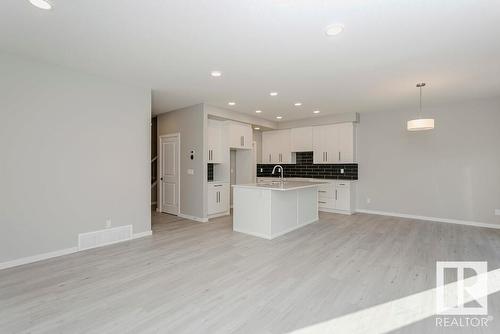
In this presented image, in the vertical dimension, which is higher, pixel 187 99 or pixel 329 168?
pixel 187 99

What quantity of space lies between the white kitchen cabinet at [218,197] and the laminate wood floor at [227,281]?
1386 mm

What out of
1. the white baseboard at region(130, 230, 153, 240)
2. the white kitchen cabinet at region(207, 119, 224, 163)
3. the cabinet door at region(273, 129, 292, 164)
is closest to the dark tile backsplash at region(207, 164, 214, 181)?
the white kitchen cabinet at region(207, 119, 224, 163)

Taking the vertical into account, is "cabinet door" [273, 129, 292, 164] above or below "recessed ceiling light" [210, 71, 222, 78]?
below

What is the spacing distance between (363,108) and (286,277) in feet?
15.5

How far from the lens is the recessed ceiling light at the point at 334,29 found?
235cm

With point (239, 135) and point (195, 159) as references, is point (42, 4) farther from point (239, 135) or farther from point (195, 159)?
point (239, 135)

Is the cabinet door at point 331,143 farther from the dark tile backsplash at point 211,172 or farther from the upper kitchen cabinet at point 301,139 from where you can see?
the dark tile backsplash at point 211,172

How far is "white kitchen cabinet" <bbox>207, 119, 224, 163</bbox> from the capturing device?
5.91 meters

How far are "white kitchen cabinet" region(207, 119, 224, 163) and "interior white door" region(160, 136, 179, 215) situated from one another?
0.86m

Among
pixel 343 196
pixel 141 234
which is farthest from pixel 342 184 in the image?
pixel 141 234

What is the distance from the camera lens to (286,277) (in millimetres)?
2777

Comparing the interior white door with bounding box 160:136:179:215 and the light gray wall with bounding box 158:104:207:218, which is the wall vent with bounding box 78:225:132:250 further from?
the interior white door with bounding box 160:136:179:215

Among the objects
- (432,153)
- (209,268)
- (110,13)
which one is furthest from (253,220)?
(432,153)

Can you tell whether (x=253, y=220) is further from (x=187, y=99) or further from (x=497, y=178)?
(x=497, y=178)
